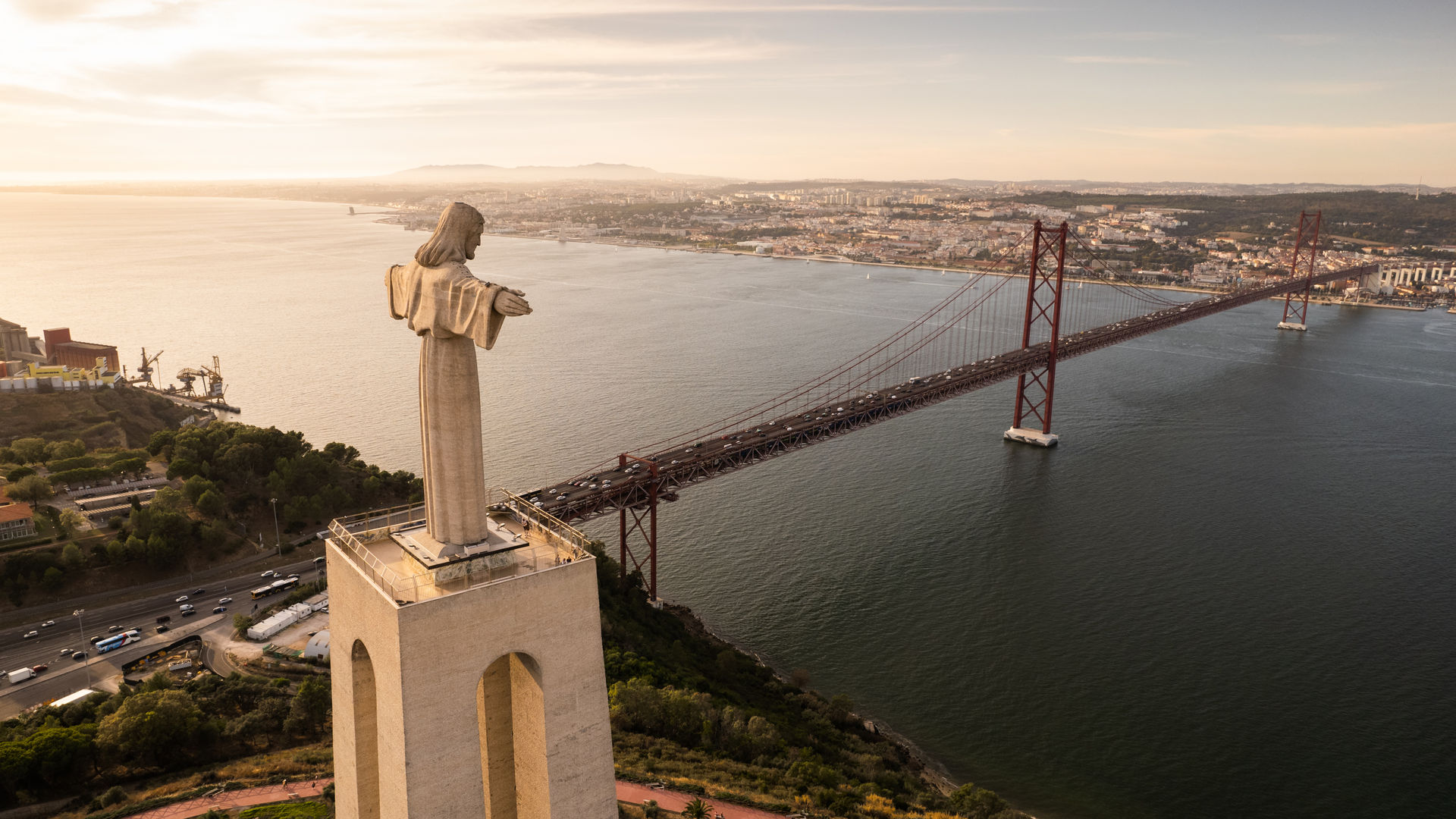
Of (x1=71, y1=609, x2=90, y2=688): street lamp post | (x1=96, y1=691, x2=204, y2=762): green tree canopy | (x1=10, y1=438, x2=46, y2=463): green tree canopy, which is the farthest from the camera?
(x1=10, y1=438, x2=46, y2=463): green tree canopy

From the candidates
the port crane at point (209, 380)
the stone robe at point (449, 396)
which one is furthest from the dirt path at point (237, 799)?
the port crane at point (209, 380)

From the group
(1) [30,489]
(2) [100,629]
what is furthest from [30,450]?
(2) [100,629]

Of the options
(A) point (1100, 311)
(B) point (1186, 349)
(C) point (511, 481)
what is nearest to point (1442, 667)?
(C) point (511, 481)

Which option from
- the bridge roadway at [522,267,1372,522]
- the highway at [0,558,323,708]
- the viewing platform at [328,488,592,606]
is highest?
the viewing platform at [328,488,592,606]

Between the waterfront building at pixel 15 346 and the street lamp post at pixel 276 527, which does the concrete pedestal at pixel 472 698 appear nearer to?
the street lamp post at pixel 276 527

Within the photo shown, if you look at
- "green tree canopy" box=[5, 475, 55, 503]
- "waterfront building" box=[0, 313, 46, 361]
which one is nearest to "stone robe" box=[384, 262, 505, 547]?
"green tree canopy" box=[5, 475, 55, 503]

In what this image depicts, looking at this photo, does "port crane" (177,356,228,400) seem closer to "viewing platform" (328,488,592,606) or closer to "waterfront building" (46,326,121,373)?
"waterfront building" (46,326,121,373)
